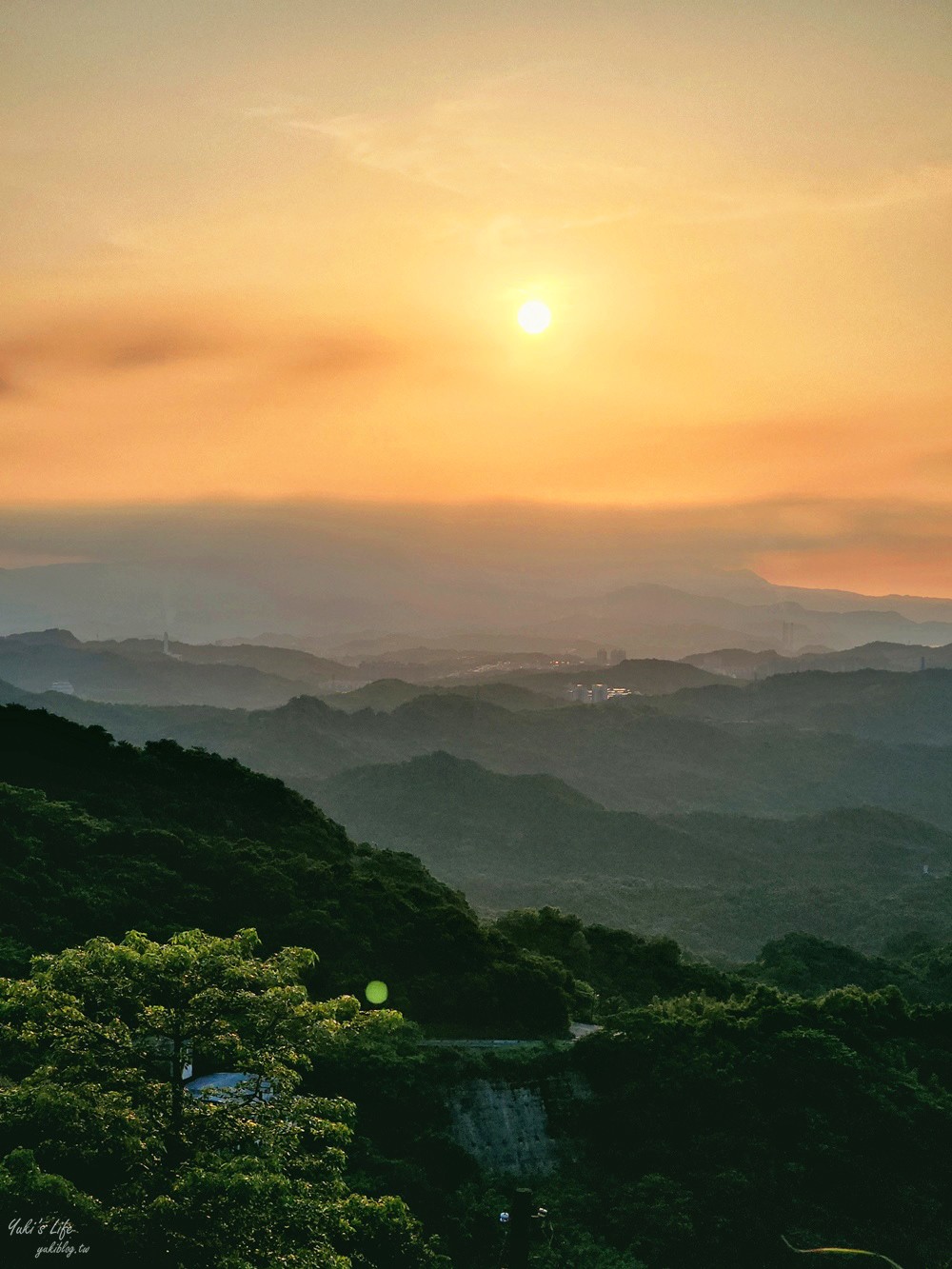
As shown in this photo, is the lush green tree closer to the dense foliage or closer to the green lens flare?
the dense foliage

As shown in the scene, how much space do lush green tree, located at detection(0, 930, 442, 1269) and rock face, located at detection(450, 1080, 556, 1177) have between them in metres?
12.4

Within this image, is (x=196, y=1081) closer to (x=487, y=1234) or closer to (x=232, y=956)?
(x=487, y=1234)

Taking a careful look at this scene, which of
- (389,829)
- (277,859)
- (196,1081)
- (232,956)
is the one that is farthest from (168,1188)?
(389,829)

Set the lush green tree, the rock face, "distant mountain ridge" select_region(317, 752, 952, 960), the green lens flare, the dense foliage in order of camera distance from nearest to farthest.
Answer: the lush green tree
the rock face
the dense foliage
the green lens flare
"distant mountain ridge" select_region(317, 752, 952, 960)

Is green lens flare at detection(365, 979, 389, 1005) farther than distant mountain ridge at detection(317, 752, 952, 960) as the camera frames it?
No

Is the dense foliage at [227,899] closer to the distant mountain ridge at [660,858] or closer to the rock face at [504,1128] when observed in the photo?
the rock face at [504,1128]

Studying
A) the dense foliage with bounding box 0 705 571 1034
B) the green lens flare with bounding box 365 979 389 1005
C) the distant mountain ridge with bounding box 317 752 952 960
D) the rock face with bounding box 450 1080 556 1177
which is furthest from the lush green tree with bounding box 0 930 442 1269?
the distant mountain ridge with bounding box 317 752 952 960

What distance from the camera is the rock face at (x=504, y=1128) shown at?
28281 millimetres

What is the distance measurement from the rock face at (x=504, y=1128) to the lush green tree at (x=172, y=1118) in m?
12.4

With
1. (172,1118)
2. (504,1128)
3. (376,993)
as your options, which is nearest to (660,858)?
(376,993)

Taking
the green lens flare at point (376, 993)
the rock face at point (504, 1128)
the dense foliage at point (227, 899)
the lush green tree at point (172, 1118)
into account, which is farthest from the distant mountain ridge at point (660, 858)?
the lush green tree at point (172, 1118)

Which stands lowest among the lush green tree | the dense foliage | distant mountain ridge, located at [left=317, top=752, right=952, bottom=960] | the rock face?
distant mountain ridge, located at [left=317, top=752, right=952, bottom=960]

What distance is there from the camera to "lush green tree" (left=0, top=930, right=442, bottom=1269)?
1334 cm

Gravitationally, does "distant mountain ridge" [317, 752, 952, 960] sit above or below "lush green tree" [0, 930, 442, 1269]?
below
